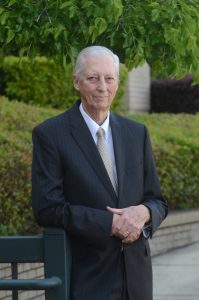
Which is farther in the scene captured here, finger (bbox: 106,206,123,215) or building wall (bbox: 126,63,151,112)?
building wall (bbox: 126,63,151,112)

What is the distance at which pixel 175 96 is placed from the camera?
1964 centimetres

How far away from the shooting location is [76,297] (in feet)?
12.0

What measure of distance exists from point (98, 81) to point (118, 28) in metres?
1.19

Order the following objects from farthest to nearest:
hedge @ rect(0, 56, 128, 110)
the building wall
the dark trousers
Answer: the building wall → hedge @ rect(0, 56, 128, 110) → the dark trousers

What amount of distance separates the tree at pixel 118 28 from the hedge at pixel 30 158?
8.55 feet

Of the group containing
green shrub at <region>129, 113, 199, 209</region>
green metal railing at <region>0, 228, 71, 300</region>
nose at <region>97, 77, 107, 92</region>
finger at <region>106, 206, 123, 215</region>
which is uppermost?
nose at <region>97, 77, 107, 92</region>

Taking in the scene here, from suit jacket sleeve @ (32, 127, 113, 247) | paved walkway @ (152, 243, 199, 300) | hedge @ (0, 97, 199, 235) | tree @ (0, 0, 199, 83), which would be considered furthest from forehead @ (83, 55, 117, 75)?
paved walkway @ (152, 243, 199, 300)

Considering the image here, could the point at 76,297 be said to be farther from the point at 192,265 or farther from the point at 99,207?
the point at 192,265

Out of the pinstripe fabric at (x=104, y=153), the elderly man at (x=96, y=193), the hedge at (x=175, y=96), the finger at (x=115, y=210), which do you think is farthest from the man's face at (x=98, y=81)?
the hedge at (x=175, y=96)

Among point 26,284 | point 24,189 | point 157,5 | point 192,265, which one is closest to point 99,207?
point 26,284

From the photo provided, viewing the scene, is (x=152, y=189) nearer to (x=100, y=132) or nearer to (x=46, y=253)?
(x=100, y=132)

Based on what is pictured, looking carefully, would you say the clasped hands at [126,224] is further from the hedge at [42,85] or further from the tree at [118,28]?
the hedge at [42,85]

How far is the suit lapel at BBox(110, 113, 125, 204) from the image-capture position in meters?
3.72

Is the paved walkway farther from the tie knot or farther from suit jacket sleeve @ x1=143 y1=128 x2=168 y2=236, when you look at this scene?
the tie knot
